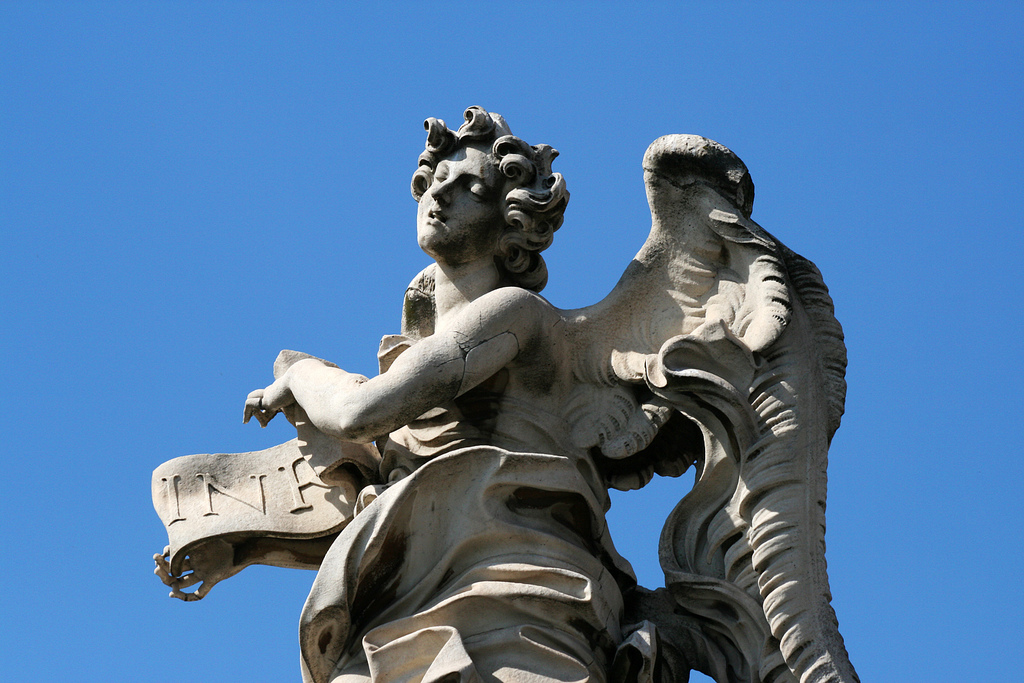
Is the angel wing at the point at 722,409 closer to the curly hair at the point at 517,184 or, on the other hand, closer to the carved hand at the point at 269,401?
the curly hair at the point at 517,184

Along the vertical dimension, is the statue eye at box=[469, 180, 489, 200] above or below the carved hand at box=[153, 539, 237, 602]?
above

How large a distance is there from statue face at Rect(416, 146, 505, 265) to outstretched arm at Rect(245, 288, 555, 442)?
1.25ft

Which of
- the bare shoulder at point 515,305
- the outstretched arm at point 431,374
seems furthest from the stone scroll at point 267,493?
the bare shoulder at point 515,305

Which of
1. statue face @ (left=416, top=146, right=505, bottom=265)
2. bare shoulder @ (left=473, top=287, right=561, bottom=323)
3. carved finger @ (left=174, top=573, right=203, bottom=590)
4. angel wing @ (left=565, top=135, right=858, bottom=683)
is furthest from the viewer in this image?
carved finger @ (left=174, top=573, right=203, bottom=590)

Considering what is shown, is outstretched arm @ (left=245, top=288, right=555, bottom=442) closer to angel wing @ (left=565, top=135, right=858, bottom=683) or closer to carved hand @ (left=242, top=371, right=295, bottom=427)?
carved hand @ (left=242, top=371, right=295, bottom=427)

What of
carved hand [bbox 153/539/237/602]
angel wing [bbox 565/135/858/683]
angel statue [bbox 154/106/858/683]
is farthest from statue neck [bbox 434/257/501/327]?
carved hand [bbox 153/539/237/602]

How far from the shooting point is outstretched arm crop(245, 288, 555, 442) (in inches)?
301

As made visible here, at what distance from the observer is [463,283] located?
8.23 metres

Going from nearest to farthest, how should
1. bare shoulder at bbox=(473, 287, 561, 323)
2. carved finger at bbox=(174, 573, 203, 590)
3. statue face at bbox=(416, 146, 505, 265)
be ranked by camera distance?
1. bare shoulder at bbox=(473, 287, 561, 323)
2. statue face at bbox=(416, 146, 505, 265)
3. carved finger at bbox=(174, 573, 203, 590)

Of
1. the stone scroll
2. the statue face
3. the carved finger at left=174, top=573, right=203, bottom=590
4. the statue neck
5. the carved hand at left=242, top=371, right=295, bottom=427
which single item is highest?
the statue face

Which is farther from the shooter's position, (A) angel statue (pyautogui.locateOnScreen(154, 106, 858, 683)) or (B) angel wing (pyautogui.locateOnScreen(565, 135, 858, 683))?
(B) angel wing (pyautogui.locateOnScreen(565, 135, 858, 683))

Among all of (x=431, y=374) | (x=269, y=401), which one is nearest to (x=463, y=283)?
(x=431, y=374)

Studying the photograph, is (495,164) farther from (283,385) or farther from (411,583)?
(411,583)

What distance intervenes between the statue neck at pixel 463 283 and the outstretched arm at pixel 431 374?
0.25 metres
